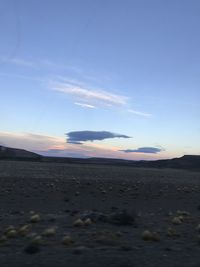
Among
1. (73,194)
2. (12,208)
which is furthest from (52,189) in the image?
(12,208)

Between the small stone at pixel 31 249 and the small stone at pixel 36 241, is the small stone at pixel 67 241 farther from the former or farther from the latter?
the small stone at pixel 31 249

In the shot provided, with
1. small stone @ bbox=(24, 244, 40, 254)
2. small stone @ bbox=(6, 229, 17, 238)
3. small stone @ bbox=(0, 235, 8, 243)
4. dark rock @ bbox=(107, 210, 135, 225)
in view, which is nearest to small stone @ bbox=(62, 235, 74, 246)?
small stone @ bbox=(24, 244, 40, 254)

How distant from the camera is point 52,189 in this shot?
52.9 m

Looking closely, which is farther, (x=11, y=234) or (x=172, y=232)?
(x=172, y=232)

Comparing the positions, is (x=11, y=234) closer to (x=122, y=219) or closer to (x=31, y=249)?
(x=31, y=249)

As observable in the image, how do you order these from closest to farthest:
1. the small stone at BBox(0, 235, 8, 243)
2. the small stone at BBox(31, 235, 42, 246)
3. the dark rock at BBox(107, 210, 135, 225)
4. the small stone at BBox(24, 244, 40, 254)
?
the small stone at BBox(24, 244, 40, 254), the small stone at BBox(31, 235, 42, 246), the small stone at BBox(0, 235, 8, 243), the dark rock at BBox(107, 210, 135, 225)

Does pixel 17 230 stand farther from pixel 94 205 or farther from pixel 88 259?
pixel 94 205

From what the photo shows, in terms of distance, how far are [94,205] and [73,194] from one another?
9.76m

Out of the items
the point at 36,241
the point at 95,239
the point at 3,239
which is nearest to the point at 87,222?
the point at 95,239

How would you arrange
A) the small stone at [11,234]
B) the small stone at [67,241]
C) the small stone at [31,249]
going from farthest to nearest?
the small stone at [11,234] → the small stone at [67,241] → the small stone at [31,249]

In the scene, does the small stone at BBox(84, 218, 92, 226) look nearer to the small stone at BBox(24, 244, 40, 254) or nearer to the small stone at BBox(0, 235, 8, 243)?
the small stone at BBox(0, 235, 8, 243)

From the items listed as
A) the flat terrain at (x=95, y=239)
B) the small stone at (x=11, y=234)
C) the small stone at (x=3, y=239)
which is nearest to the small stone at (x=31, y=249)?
the flat terrain at (x=95, y=239)

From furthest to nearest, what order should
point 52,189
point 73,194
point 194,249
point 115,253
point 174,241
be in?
point 52,189 → point 73,194 → point 174,241 → point 194,249 → point 115,253

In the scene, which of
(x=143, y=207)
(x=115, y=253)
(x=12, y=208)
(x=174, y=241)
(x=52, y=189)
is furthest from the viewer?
(x=52, y=189)
